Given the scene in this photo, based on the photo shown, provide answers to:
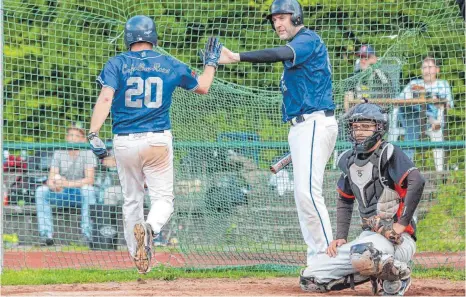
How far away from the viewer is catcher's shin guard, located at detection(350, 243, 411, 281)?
680 cm

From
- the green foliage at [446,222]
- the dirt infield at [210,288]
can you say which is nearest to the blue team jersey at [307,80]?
the dirt infield at [210,288]

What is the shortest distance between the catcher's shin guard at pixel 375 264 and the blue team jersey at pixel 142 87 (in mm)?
1941

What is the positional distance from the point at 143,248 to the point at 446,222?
13.3ft

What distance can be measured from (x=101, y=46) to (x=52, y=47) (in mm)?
763

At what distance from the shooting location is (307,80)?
7754 millimetres

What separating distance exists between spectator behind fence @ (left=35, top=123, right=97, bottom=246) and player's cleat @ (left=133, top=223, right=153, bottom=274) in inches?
128

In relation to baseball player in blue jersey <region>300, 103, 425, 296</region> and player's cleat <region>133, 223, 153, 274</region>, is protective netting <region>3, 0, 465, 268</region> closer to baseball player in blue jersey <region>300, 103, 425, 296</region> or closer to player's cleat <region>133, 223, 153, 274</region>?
baseball player in blue jersey <region>300, 103, 425, 296</region>

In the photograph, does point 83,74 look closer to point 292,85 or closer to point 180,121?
point 180,121

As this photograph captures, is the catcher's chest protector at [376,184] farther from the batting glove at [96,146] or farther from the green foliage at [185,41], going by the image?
the green foliage at [185,41]

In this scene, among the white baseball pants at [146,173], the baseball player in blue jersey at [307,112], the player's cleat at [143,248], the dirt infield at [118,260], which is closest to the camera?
the player's cleat at [143,248]

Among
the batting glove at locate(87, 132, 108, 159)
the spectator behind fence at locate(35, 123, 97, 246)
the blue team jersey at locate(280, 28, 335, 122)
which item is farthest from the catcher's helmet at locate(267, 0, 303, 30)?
the spectator behind fence at locate(35, 123, 97, 246)

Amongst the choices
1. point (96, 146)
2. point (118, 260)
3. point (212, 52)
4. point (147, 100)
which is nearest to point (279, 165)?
point (212, 52)

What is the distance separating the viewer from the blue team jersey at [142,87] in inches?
302

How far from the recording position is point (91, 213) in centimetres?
1070
